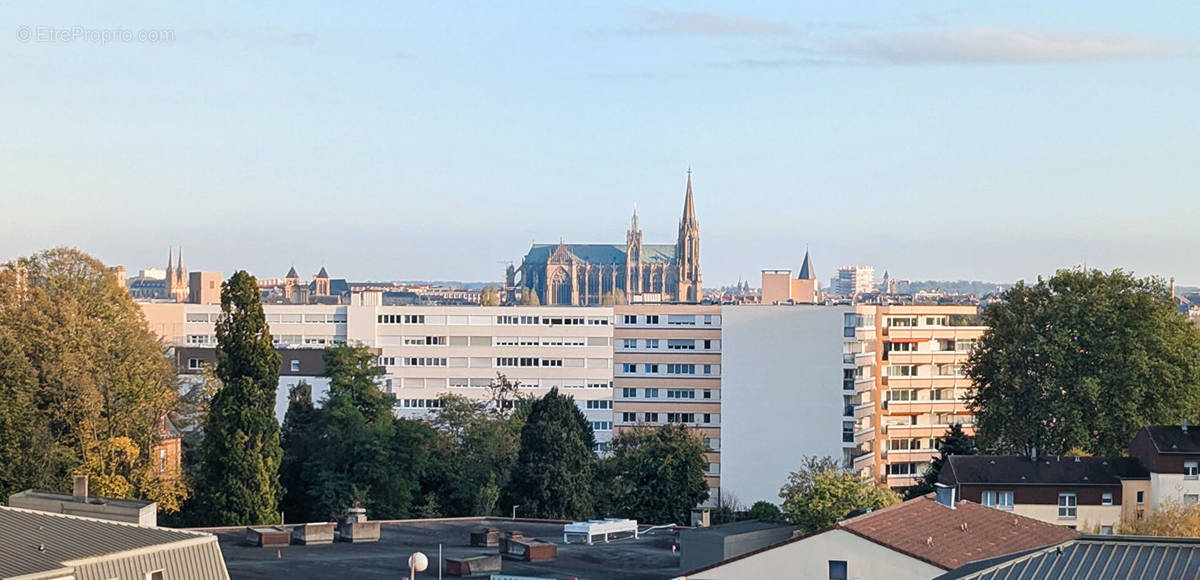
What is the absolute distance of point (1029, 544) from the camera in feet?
118

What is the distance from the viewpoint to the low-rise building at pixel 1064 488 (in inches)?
2635

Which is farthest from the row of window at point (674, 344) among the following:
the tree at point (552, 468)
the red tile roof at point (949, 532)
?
the red tile roof at point (949, 532)

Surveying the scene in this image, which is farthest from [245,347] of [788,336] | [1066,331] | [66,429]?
[788,336]

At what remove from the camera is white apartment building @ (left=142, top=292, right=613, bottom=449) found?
15762 centimetres

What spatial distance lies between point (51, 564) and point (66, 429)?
3667cm

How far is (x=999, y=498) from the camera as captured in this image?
67.6 m

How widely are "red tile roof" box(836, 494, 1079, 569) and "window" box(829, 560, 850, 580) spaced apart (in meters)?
0.72

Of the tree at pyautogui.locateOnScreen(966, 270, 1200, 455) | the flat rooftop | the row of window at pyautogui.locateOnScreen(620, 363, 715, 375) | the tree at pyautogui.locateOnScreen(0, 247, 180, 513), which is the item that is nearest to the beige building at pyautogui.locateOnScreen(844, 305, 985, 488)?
the row of window at pyautogui.locateOnScreen(620, 363, 715, 375)

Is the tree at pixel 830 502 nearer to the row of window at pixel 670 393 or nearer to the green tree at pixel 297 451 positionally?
the green tree at pixel 297 451

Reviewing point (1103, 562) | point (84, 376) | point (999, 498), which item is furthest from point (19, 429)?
point (1103, 562)

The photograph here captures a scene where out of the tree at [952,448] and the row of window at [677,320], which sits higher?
the row of window at [677,320]

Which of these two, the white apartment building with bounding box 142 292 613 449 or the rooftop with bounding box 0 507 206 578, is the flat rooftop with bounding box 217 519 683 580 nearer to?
the rooftop with bounding box 0 507 206 578

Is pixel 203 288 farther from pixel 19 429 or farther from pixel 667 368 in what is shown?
pixel 19 429

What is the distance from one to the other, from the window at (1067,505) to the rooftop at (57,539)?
4236cm
